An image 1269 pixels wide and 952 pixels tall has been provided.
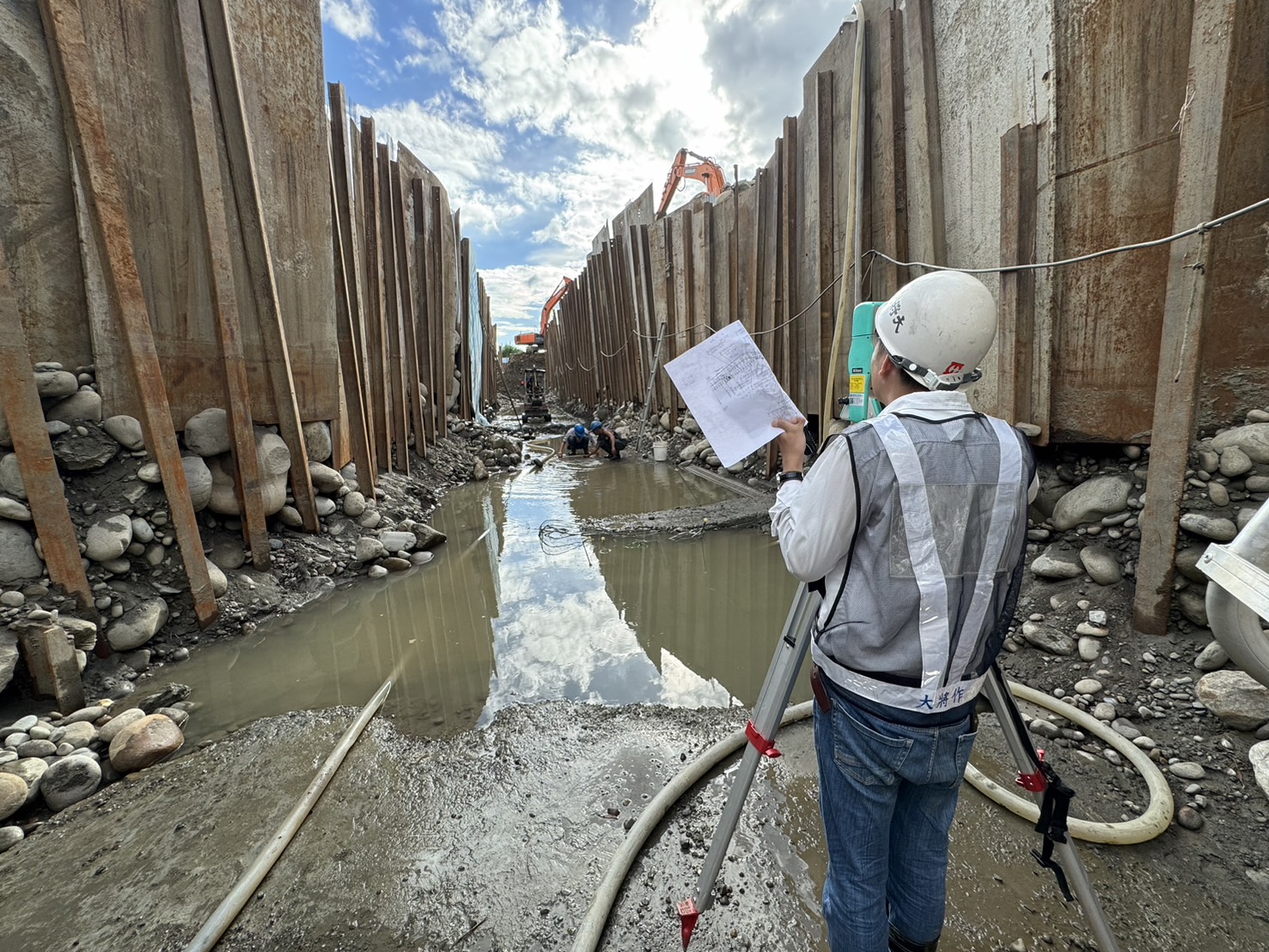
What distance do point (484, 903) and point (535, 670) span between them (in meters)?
1.60

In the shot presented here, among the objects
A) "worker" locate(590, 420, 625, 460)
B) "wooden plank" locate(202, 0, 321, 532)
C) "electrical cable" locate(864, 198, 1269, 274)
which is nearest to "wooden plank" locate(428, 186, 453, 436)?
"worker" locate(590, 420, 625, 460)

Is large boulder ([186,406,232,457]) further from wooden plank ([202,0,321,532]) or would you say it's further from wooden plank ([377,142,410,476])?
wooden plank ([377,142,410,476])

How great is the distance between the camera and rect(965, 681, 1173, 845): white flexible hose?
2.03 metres

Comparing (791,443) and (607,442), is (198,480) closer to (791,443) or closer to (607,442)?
(791,443)

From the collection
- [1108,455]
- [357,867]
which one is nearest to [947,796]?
[357,867]

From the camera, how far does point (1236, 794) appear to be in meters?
2.17

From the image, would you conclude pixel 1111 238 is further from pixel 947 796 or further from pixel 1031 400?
pixel 947 796

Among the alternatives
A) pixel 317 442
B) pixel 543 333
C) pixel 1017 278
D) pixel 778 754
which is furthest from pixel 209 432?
pixel 543 333

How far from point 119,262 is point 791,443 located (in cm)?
466

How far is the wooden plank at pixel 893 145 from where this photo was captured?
5262 millimetres

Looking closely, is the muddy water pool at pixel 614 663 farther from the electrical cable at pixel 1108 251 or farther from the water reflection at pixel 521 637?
the electrical cable at pixel 1108 251

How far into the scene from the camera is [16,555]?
3230 millimetres

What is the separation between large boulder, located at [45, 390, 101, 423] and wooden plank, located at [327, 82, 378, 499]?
2349 mm

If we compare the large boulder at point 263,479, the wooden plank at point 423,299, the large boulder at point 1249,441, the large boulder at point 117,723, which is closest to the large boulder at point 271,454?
the large boulder at point 263,479
